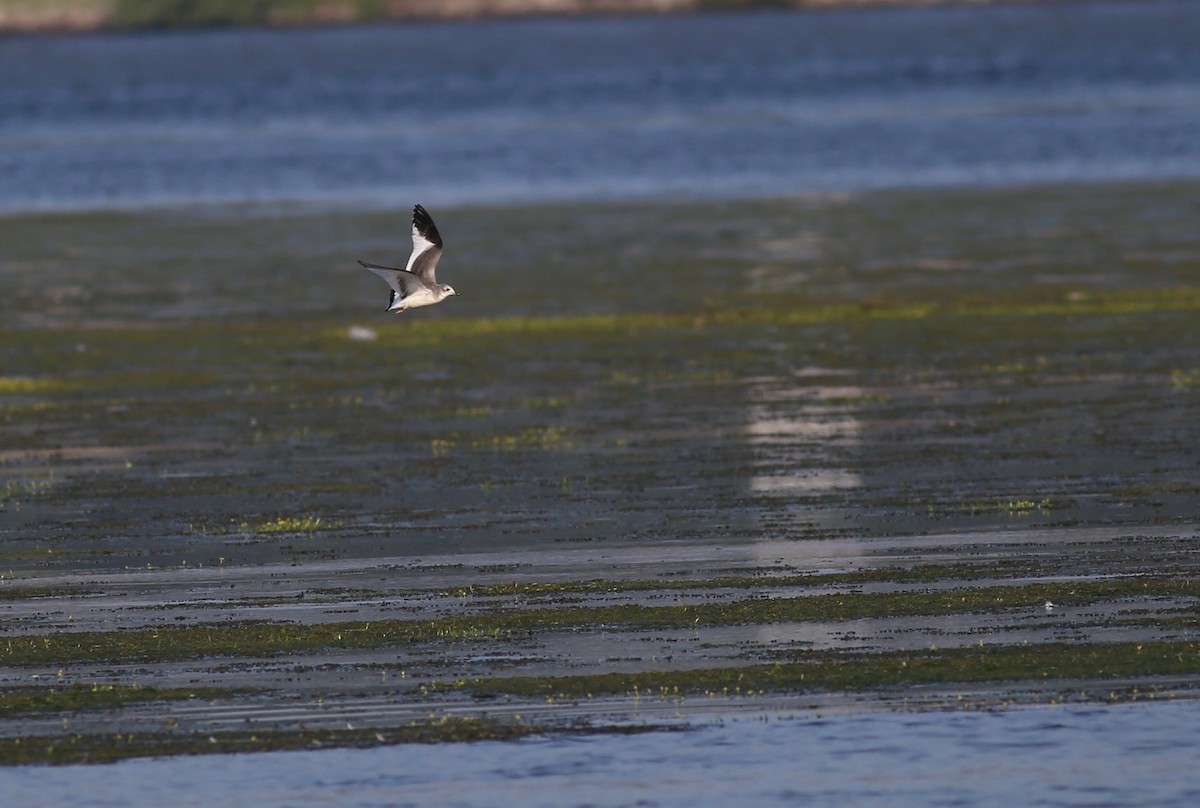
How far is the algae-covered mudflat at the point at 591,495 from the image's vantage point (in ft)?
42.0

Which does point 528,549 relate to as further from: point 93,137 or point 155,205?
point 93,137

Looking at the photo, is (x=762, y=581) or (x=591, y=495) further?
(x=591, y=495)

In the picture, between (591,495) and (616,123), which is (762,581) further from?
(616,123)

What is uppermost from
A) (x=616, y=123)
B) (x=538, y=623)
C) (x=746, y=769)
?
(x=616, y=123)

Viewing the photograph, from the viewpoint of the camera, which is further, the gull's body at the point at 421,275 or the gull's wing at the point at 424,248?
the gull's wing at the point at 424,248

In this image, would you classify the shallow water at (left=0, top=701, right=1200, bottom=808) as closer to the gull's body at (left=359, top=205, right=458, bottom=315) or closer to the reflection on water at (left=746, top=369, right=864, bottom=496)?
the reflection on water at (left=746, top=369, right=864, bottom=496)

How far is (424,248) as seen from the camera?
1795 centimetres

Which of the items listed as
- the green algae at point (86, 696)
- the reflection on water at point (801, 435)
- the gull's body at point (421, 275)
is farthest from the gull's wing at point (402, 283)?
the green algae at point (86, 696)

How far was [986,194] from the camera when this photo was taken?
156 feet

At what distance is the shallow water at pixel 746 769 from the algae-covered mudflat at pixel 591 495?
0.28 metres

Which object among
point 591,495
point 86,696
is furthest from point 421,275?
point 86,696

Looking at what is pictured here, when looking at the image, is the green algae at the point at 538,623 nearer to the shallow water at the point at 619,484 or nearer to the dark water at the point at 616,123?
the shallow water at the point at 619,484

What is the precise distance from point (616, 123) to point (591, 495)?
62.9 m

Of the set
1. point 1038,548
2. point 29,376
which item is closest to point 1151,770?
point 1038,548
